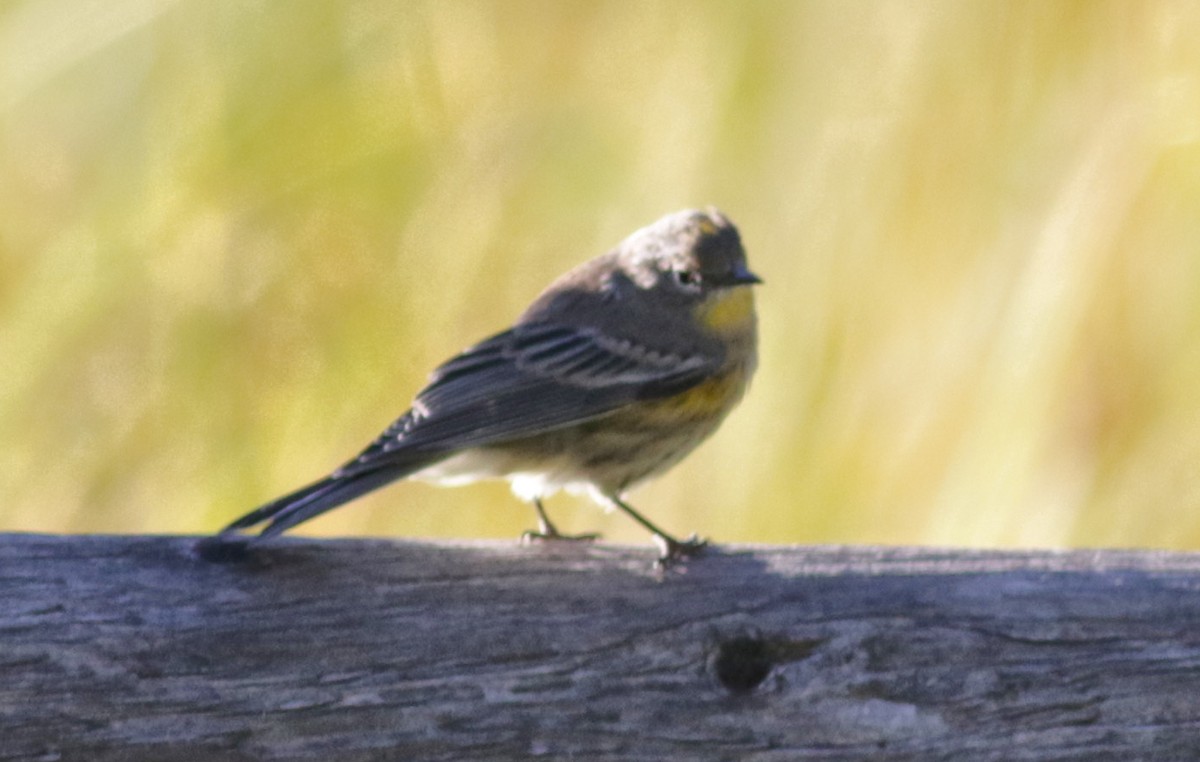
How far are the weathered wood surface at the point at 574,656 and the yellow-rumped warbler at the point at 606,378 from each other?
95cm

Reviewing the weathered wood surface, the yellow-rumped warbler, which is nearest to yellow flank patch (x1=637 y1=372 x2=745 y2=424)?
the yellow-rumped warbler

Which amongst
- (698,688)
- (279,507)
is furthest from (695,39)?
(698,688)

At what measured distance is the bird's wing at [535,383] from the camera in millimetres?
3662

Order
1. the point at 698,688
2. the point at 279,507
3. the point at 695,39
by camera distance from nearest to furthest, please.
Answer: the point at 698,688 < the point at 279,507 < the point at 695,39

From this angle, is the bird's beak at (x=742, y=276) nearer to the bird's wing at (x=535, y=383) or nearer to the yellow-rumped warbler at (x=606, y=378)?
the yellow-rumped warbler at (x=606, y=378)

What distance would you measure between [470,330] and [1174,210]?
1.71m

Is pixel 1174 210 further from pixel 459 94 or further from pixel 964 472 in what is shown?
pixel 459 94

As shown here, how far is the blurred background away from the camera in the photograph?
3.74 m

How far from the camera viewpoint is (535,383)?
4086 mm

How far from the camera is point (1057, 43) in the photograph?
3893mm

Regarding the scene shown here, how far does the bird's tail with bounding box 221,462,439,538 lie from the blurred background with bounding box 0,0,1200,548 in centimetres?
58

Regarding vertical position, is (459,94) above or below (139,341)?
above

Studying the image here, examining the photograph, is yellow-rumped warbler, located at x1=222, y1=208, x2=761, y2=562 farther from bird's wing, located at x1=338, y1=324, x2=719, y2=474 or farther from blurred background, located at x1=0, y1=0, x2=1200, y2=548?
blurred background, located at x1=0, y1=0, x2=1200, y2=548

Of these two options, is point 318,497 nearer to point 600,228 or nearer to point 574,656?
point 574,656
